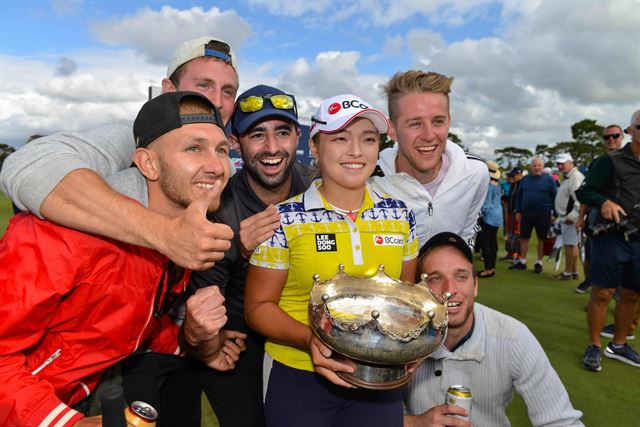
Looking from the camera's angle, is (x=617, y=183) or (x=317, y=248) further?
(x=617, y=183)

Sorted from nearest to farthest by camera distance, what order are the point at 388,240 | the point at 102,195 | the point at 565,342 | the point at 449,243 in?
the point at 102,195, the point at 388,240, the point at 449,243, the point at 565,342

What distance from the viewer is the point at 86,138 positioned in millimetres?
1861

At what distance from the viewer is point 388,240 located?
211cm

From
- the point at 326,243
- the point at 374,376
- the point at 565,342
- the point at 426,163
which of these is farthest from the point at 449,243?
the point at 565,342

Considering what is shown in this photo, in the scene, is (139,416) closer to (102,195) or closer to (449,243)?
(102,195)

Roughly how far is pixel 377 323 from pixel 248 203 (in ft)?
4.48

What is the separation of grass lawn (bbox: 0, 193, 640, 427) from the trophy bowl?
2.42m

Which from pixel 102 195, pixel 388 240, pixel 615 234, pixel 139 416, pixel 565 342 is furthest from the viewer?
pixel 565 342

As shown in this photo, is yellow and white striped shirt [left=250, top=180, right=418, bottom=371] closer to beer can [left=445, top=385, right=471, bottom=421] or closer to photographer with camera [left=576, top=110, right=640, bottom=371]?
beer can [left=445, top=385, right=471, bottom=421]

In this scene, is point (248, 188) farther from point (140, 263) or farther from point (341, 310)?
point (341, 310)

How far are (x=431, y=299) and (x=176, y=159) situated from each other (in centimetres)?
117

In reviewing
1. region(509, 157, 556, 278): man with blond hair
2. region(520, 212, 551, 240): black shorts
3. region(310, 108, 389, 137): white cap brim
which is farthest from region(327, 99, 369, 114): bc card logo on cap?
region(520, 212, 551, 240): black shorts

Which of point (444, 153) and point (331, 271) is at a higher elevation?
point (444, 153)

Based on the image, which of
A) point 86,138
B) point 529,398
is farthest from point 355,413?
point 86,138
